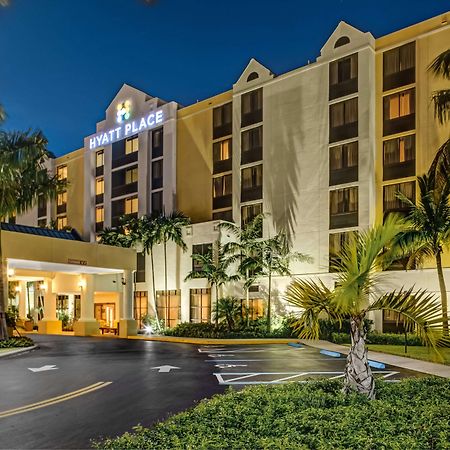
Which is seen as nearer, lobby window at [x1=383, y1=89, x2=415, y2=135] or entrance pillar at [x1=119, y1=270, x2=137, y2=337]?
lobby window at [x1=383, y1=89, x2=415, y2=135]

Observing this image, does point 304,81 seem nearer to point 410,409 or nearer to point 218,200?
point 218,200

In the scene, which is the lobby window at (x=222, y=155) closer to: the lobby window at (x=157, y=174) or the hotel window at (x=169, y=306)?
the lobby window at (x=157, y=174)

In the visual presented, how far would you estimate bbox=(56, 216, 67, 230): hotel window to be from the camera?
57312 millimetres

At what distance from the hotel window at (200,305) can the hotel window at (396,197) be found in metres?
13.6

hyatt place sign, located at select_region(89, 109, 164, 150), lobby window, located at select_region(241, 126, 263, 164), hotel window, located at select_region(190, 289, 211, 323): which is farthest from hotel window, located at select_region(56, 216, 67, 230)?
lobby window, located at select_region(241, 126, 263, 164)

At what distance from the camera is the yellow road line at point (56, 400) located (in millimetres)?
9927

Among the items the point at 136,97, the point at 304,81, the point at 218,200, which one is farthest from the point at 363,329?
the point at 136,97

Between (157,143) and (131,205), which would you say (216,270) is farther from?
(157,143)

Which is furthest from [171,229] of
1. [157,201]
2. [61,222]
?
[61,222]

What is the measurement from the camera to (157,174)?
46.5 metres

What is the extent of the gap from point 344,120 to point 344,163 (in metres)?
2.79

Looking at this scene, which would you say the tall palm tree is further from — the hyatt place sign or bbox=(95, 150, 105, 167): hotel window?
bbox=(95, 150, 105, 167): hotel window

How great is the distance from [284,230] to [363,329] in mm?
27002

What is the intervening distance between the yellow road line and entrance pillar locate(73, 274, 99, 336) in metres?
23.9
